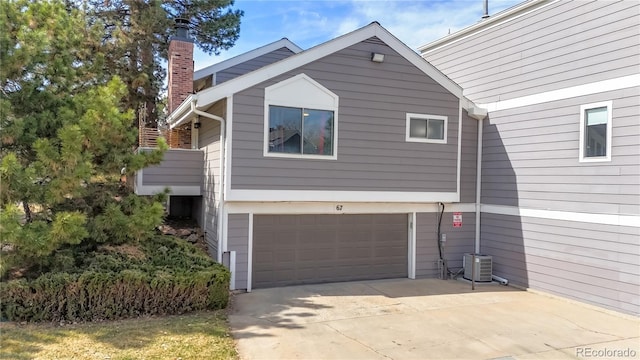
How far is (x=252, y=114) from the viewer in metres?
8.88

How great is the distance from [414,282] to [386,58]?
533 centimetres

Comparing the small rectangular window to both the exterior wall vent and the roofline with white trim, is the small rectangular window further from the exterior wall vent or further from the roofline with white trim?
the exterior wall vent

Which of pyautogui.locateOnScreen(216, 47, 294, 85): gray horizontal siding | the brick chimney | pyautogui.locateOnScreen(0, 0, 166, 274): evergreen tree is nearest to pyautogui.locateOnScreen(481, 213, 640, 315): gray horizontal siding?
pyautogui.locateOnScreen(0, 0, 166, 274): evergreen tree

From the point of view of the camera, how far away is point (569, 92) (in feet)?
29.3

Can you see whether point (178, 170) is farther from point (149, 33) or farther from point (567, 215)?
point (567, 215)

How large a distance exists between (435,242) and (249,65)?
8.38 meters

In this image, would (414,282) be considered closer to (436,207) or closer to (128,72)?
(436,207)

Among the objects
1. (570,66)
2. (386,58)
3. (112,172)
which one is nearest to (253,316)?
(112,172)

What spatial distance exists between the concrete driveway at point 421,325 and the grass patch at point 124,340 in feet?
1.37

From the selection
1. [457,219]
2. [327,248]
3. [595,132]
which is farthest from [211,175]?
[595,132]

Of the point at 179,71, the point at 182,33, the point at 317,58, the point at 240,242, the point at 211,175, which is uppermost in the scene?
the point at 182,33

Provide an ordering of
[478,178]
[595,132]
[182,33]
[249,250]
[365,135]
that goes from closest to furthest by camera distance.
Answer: [595,132] < [249,250] < [365,135] < [478,178] < [182,33]

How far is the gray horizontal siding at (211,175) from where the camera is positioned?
31.3ft

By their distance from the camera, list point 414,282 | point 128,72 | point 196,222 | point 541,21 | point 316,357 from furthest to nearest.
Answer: point 128,72
point 196,222
point 414,282
point 541,21
point 316,357
